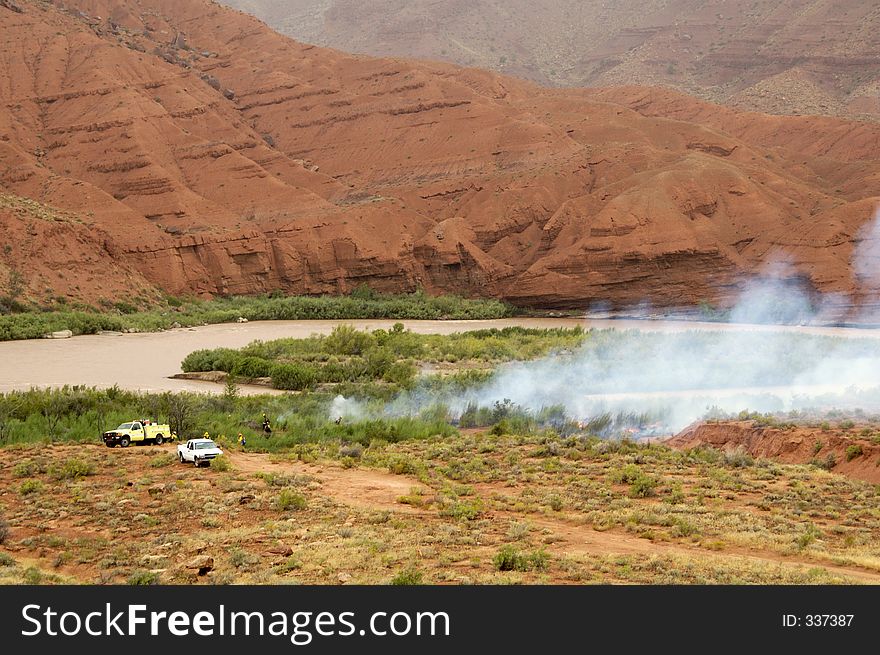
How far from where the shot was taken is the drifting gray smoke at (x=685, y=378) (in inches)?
1375

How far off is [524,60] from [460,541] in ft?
526

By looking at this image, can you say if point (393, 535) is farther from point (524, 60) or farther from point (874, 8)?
point (524, 60)

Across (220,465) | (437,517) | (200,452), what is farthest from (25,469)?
(437,517)

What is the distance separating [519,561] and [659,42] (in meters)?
152

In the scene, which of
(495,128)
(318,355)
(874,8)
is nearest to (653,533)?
(318,355)

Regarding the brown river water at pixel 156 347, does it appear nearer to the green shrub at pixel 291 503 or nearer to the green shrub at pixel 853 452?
the green shrub at pixel 291 503

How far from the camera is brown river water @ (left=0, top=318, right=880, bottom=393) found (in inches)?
1677

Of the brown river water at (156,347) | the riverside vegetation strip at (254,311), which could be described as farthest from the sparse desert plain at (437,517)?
the riverside vegetation strip at (254,311)

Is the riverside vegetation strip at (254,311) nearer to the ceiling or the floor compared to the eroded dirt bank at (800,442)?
nearer to the ceiling

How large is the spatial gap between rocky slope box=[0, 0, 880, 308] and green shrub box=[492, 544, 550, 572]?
177ft

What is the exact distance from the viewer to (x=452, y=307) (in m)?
73.4

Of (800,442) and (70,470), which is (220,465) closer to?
(70,470)

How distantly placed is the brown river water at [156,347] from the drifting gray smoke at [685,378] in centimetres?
836

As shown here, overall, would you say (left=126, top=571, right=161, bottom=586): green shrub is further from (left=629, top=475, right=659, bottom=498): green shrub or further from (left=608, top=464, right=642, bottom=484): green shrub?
(left=608, top=464, right=642, bottom=484): green shrub
